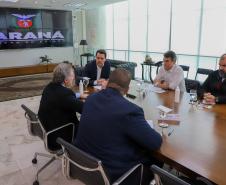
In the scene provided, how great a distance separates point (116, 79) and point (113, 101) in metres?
0.17

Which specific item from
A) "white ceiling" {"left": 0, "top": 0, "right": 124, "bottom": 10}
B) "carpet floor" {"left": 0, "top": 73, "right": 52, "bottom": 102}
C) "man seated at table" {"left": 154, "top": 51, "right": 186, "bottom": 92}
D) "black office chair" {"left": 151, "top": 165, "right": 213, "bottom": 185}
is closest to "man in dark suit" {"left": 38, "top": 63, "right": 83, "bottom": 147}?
"black office chair" {"left": 151, "top": 165, "right": 213, "bottom": 185}

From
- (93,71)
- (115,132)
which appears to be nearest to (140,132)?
(115,132)

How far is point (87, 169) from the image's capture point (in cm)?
134

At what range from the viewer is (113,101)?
138cm

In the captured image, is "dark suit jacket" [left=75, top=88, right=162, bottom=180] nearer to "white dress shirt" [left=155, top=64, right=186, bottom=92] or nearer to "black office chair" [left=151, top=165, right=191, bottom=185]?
"black office chair" [left=151, top=165, right=191, bottom=185]

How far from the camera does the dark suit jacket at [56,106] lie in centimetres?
196

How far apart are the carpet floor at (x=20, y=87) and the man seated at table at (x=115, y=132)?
4333 mm

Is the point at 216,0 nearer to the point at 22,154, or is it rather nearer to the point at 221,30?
the point at 221,30

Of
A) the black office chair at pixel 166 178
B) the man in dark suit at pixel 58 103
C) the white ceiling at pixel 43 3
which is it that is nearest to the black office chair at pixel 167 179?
the black office chair at pixel 166 178

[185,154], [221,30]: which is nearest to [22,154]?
[185,154]

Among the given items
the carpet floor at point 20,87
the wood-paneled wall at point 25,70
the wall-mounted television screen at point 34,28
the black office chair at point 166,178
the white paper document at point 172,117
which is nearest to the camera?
the black office chair at point 166,178

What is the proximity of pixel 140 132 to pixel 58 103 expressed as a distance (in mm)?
913

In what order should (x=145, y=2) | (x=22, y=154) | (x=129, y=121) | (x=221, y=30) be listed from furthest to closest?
(x=145, y=2) → (x=221, y=30) → (x=22, y=154) → (x=129, y=121)

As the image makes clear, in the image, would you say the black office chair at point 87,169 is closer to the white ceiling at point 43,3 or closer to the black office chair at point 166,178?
the black office chair at point 166,178
